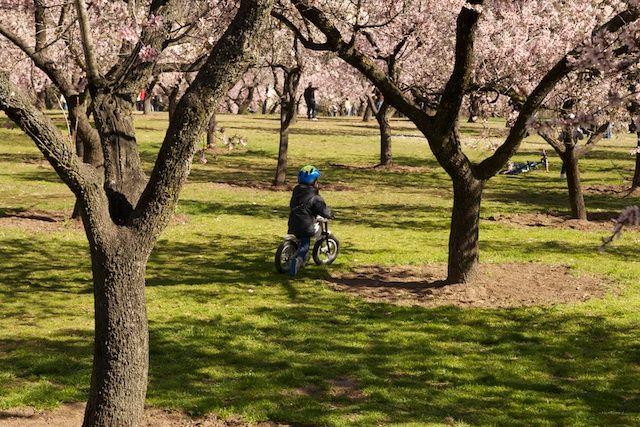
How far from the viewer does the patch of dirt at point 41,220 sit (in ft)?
64.5

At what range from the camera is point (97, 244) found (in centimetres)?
750

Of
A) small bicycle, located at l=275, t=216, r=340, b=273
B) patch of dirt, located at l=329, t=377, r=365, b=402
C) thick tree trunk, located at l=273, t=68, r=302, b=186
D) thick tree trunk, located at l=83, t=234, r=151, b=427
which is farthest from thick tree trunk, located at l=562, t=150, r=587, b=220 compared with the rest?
thick tree trunk, located at l=83, t=234, r=151, b=427

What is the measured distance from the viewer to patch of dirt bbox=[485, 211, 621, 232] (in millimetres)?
21266

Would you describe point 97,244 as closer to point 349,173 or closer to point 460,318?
point 460,318

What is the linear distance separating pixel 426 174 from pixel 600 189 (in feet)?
21.5

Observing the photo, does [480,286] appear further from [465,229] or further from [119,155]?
[119,155]

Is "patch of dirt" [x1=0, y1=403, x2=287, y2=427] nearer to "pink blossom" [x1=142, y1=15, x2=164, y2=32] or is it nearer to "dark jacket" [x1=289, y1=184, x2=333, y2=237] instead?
"pink blossom" [x1=142, y1=15, x2=164, y2=32]

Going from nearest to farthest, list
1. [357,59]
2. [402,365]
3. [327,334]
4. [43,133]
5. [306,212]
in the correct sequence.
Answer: [43,133]
[402,365]
[327,334]
[357,59]
[306,212]

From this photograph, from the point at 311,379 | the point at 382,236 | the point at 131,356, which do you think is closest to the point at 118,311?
the point at 131,356

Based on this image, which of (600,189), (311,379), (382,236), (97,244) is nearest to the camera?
(97,244)

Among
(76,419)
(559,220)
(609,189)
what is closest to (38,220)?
(559,220)

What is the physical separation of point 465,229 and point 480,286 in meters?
0.93

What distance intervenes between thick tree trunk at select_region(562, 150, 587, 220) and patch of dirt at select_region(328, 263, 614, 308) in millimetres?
5344

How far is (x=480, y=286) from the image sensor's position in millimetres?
14172
